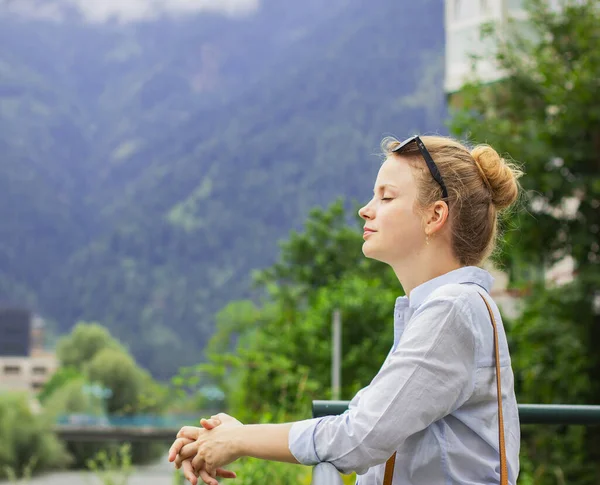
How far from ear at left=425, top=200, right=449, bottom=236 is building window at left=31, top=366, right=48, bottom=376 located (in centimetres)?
9137

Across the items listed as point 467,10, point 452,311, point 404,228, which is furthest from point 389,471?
point 467,10

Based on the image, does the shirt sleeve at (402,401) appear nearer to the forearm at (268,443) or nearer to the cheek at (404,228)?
the forearm at (268,443)

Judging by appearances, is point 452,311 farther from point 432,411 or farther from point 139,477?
point 139,477

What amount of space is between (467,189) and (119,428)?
47.0 meters

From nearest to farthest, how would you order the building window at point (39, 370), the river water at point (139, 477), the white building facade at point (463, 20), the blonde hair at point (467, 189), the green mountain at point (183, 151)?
the blonde hair at point (467, 189) < the white building facade at point (463, 20) < the river water at point (139, 477) < the building window at point (39, 370) < the green mountain at point (183, 151)

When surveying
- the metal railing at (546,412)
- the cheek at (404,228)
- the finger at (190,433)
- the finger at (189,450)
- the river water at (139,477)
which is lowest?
the river water at (139,477)

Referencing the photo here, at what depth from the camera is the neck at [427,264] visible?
113 cm

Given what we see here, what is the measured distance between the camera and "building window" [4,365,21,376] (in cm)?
9259

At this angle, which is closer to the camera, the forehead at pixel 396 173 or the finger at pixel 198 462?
the finger at pixel 198 462

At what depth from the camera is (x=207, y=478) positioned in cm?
101

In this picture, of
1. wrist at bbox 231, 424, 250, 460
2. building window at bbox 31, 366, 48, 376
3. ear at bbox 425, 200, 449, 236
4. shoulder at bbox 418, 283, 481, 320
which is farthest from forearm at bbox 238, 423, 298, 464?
building window at bbox 31, 366, 48, 376

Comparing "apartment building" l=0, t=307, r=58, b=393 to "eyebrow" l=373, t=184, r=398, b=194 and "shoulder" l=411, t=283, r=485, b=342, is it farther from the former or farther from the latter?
"shoulder" l=411, t=283, r=485, b=342

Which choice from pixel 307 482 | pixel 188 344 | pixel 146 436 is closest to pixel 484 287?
pixel 307 482

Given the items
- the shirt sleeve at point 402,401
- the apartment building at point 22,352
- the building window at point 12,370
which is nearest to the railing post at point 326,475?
the shirt sleeve at point 402,401
